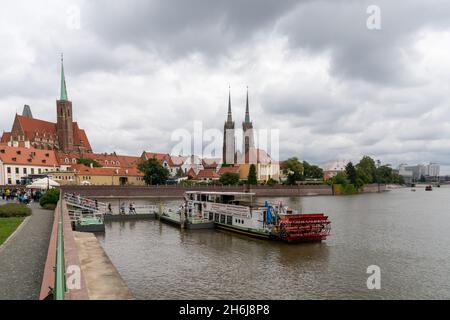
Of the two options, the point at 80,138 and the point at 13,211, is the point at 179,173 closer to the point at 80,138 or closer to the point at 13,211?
the point at 80,138

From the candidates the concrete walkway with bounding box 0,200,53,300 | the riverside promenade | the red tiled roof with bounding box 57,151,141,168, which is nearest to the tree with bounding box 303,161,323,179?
the riverside promenade

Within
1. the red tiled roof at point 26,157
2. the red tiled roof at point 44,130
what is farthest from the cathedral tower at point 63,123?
the red tiled roof at point 26,157

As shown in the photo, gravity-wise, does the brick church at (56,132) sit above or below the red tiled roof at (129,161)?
above

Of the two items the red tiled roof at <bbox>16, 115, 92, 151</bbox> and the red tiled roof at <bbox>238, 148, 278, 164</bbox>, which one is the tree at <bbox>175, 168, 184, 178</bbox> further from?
the red tiled roof at <bbox>16, 115, 92, 151</bbox>

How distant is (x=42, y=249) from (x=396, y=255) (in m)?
24.2

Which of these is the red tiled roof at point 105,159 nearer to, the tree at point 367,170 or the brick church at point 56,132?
the brick church at point 56,132

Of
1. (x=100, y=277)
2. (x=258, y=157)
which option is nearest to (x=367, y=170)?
(x=258, y=157)

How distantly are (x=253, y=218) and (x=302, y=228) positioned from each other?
18.7 feet

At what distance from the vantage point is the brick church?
136375 millimetres

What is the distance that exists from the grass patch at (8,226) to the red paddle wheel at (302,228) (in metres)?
20.2

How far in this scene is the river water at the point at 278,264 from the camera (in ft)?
62.3

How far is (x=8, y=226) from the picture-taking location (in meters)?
25.8

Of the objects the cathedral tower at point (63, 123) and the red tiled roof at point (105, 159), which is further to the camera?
the cathedral tower at point (63, 123)
